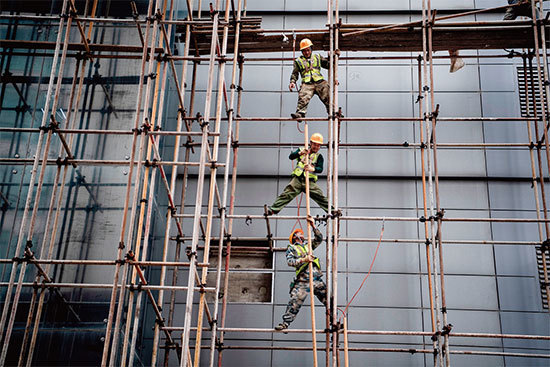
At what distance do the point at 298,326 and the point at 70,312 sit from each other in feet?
13.8

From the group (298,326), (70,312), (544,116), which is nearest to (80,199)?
(70,312)

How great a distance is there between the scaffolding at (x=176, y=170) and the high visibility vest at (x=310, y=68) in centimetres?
40

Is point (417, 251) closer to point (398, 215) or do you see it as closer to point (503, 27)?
point (398, 215)

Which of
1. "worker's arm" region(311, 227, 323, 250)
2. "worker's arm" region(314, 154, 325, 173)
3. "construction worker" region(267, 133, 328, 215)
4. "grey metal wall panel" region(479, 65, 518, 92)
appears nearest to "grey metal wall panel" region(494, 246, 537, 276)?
"grey metal wall panel" region(479, 65, 518, 92)

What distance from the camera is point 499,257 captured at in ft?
45.2

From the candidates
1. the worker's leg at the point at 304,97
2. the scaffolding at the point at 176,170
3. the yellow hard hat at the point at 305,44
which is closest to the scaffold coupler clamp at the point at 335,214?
the scaffolding at the point at 176,170

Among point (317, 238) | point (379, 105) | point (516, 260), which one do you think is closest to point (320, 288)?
point (317, 238)

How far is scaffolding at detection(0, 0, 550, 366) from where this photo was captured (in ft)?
33.7

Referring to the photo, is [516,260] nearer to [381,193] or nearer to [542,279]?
[542,279]

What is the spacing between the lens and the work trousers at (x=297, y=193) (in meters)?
12.5

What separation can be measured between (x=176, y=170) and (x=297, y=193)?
215 cm

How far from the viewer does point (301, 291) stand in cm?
1200

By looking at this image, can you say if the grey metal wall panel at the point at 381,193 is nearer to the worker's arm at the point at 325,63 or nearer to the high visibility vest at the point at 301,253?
the worker's arm at the point at 325,63

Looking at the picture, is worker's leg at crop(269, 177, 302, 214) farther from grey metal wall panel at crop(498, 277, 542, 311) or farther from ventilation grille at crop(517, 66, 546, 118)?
ventilation grille at crop(517, 66, 546, 118)
